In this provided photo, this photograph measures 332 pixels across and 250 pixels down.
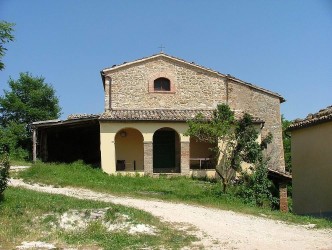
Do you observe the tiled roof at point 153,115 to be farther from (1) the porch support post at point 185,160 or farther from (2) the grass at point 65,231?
(2) the grass at point 65,231

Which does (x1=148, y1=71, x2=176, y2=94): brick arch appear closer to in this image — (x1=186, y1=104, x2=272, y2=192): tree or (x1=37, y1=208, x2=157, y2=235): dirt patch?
(x1=186, y1=104, x2=272, y2=192): tree

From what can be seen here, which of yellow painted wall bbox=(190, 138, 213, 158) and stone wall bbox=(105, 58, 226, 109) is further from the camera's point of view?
yellow painted wall bbox=(190, 138, 213, 158)

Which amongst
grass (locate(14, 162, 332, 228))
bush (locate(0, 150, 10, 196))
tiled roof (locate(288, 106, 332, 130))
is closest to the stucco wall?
grass (locate(14, 162, 332, 228))

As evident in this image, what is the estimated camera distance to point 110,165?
22.2 metres

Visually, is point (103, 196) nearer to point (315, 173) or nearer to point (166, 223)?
point (166, 223)

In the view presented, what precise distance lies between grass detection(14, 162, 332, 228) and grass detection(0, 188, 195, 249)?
12.4ft

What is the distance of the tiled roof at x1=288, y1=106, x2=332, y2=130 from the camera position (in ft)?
48.7

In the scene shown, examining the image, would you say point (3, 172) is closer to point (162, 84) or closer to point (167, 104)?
point (167, 104)

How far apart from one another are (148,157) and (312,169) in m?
8.91

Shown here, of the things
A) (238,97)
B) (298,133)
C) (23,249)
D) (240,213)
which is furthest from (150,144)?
(23,249)

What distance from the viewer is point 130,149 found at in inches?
958

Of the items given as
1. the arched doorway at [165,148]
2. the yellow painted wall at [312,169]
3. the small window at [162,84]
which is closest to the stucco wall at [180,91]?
the small window at [162,84]

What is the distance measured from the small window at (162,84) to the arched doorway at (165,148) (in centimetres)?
248

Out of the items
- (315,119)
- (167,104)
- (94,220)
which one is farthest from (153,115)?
(94,220)
